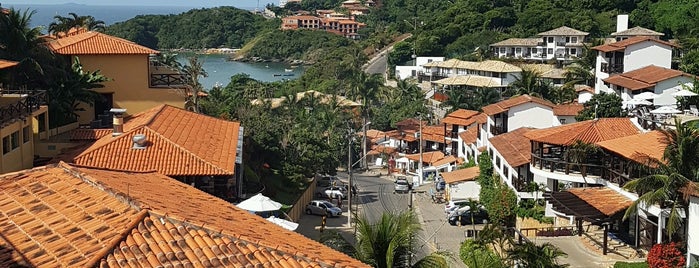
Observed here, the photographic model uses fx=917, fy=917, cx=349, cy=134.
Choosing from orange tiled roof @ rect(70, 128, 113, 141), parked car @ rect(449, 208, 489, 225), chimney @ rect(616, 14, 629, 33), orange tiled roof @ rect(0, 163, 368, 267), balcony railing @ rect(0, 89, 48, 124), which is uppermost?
chimney @ rect(616, 14, 629, 33)

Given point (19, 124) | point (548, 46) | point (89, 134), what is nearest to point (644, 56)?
point (89, 134)

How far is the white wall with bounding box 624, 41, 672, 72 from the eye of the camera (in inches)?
2104

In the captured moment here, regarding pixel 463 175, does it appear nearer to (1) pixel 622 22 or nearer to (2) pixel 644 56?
(2) pixel 644 56

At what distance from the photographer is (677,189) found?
2455cm

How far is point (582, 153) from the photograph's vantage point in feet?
106

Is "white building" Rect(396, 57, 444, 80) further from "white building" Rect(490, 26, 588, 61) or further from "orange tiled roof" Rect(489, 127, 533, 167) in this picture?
"orange tiled roof" Rect(489, 127, 533, 167)

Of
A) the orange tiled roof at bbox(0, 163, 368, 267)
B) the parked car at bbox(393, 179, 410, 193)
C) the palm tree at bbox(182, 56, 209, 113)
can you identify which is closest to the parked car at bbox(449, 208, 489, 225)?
the parked car at bbox(393, 179, 410, 193)

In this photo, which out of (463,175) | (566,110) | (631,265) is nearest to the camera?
(631,265)

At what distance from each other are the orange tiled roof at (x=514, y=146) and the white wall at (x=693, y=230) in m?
11.6

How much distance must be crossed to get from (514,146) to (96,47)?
1792 centimetres

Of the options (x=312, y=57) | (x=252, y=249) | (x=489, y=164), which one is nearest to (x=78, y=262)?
(x=252, y=249)

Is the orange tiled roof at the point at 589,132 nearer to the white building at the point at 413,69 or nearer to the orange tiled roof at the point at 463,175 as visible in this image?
the orange tiled roof at the point at 463,175

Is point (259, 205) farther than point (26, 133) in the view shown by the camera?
No

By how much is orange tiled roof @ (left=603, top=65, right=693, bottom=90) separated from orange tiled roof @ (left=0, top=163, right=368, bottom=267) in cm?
3549
